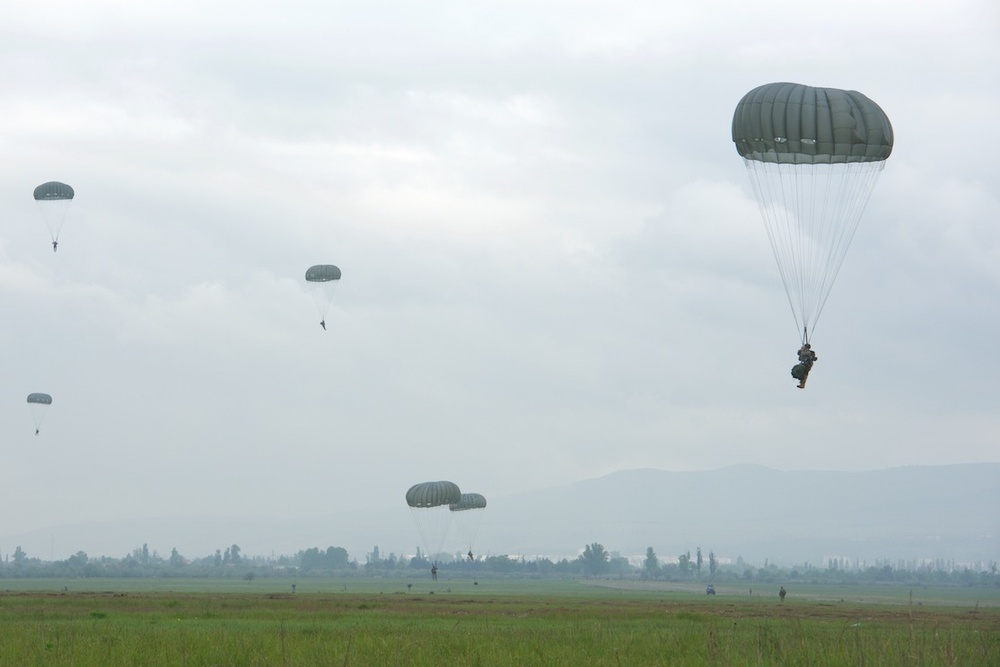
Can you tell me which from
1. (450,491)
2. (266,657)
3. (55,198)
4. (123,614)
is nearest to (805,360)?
(266,657)

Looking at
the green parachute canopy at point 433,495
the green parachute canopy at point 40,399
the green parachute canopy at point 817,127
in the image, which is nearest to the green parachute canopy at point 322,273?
the green parachute canopy at point 433,495

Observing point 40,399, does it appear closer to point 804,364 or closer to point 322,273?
point 322,273

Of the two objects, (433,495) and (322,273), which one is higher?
(322,273)

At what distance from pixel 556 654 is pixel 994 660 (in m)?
7.25

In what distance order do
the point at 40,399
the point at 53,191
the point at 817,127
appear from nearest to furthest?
Answer: the point at 817,127 → the point at 53,191 → the point at 40,399

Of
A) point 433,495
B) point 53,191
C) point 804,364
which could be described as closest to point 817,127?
point 804,364

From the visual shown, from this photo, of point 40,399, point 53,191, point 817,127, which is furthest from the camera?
point 40,399

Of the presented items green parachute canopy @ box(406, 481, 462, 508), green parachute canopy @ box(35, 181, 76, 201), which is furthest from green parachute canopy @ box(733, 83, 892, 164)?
green parachute canopy @ box(35, 181, 76, 201)

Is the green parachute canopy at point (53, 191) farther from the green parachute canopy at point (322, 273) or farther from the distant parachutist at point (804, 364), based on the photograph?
the distant parachutist at point (804, 364)

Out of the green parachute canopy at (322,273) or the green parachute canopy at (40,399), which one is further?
the green parachute canopy at (40,399)

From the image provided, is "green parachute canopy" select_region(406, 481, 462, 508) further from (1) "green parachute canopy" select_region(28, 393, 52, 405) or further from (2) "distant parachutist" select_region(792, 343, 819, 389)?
(2) "distant parachutist" select_region(792, 343, 819, 389)

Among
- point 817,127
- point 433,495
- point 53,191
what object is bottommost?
point 433,495

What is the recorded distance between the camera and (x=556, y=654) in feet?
65.2

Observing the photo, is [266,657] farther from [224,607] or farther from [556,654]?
[224,607]
